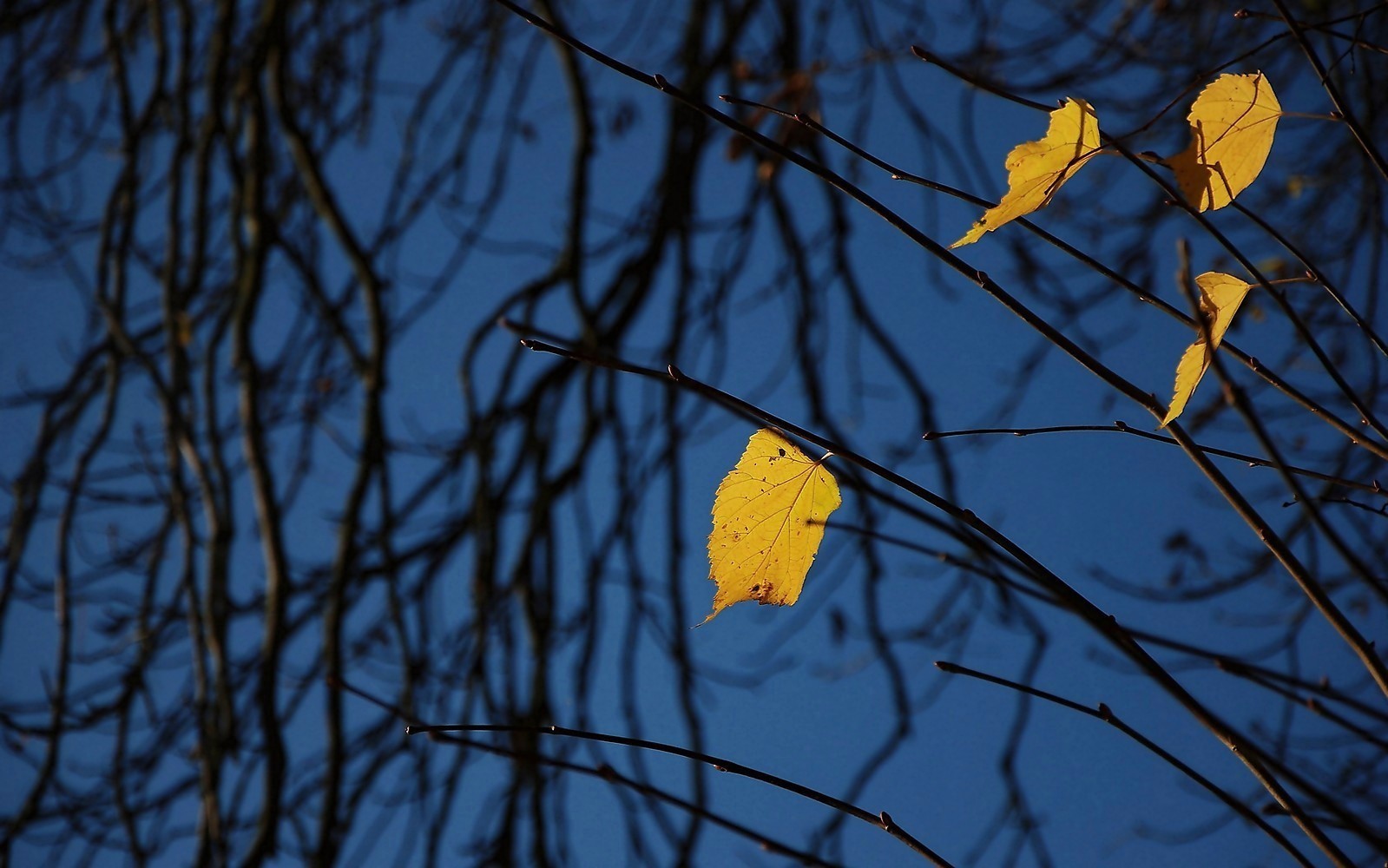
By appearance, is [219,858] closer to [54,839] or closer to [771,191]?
[54,839]

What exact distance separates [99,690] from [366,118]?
114cm

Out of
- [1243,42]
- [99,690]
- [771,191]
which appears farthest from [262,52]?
[1243,42]

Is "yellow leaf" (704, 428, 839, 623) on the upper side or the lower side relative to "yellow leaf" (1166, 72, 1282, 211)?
lower

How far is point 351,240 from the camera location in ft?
4.49

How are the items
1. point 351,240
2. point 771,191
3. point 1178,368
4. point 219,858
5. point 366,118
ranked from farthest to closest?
point 366,118 → point 771,191 → point 351,240 → point 219,858 → point 1178,368

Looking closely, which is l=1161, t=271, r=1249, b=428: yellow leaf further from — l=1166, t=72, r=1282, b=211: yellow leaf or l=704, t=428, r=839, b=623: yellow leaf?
l=704, t=428, r=839, b=623: yellow leaf

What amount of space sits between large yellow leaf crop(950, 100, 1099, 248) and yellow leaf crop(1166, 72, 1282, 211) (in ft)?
0.20

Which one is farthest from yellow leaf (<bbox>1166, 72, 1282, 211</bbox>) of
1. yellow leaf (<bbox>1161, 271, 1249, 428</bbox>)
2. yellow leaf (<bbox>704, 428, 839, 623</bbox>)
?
yellow leaf (<bbox>704, 428, 839, 623</bbox>)

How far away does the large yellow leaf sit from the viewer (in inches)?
19.7

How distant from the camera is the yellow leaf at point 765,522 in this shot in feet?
1.85

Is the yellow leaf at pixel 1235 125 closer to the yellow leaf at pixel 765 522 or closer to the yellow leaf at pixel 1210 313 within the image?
the yellow leaf at pixel 1210 313

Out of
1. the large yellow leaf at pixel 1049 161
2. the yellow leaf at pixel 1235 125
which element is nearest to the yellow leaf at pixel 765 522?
the large yellow leaf at pixel 1049 161

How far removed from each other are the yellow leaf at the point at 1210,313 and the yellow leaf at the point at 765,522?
0.19 metres

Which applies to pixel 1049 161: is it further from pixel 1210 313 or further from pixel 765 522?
pixel 765 522
